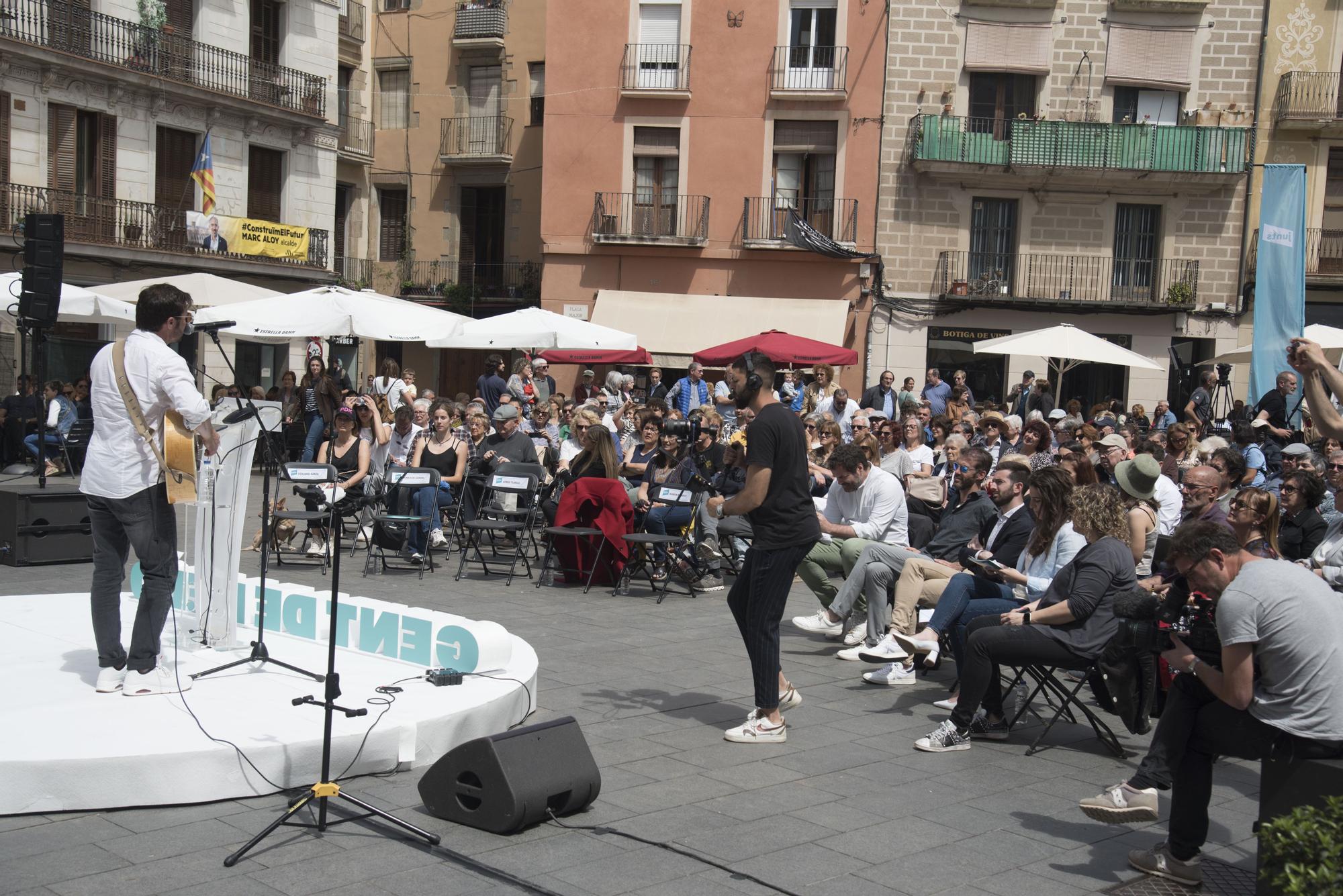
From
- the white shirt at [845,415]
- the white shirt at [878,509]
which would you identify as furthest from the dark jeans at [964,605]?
the white shirt at [845,415]

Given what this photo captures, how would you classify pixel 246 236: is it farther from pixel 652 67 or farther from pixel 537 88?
pixel 652 67

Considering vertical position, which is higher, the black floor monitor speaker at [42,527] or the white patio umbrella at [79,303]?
the white patio umbrella at [79,303]

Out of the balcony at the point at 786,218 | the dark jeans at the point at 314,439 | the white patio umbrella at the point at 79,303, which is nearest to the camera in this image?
the dark jeans at the point at 314,439

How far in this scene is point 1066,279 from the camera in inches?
1001

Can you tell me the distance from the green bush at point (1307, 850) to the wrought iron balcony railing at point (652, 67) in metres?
24.4

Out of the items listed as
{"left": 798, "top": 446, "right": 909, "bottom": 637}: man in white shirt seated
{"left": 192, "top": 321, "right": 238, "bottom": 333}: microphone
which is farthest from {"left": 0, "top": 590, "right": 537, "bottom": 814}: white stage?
{"left": 798, "top": 446, "right": 909, "bottom": 637}: man in white shirt seated

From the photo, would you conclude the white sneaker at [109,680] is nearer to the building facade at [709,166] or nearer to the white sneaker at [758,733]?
the white sneaker at [758,733]

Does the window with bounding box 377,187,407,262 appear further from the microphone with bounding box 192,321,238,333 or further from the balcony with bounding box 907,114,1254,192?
the microphone with bounding box 192,321,238,333

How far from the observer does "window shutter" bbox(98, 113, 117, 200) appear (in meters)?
24.5

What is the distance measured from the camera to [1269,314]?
11.8m

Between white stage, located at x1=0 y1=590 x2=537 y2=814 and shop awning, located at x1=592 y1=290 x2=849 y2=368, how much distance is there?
18917 millimetres

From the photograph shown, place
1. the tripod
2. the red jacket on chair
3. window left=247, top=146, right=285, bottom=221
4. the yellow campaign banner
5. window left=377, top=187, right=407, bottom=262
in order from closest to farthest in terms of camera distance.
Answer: the tripod → the red jacket on chair → the yellow campaign banner → window left=247, top=146, right=285, bottom=221 → window left=377, top=187, right=407, bottom=262

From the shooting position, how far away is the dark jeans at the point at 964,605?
6.59m

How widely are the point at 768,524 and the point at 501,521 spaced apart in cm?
575
